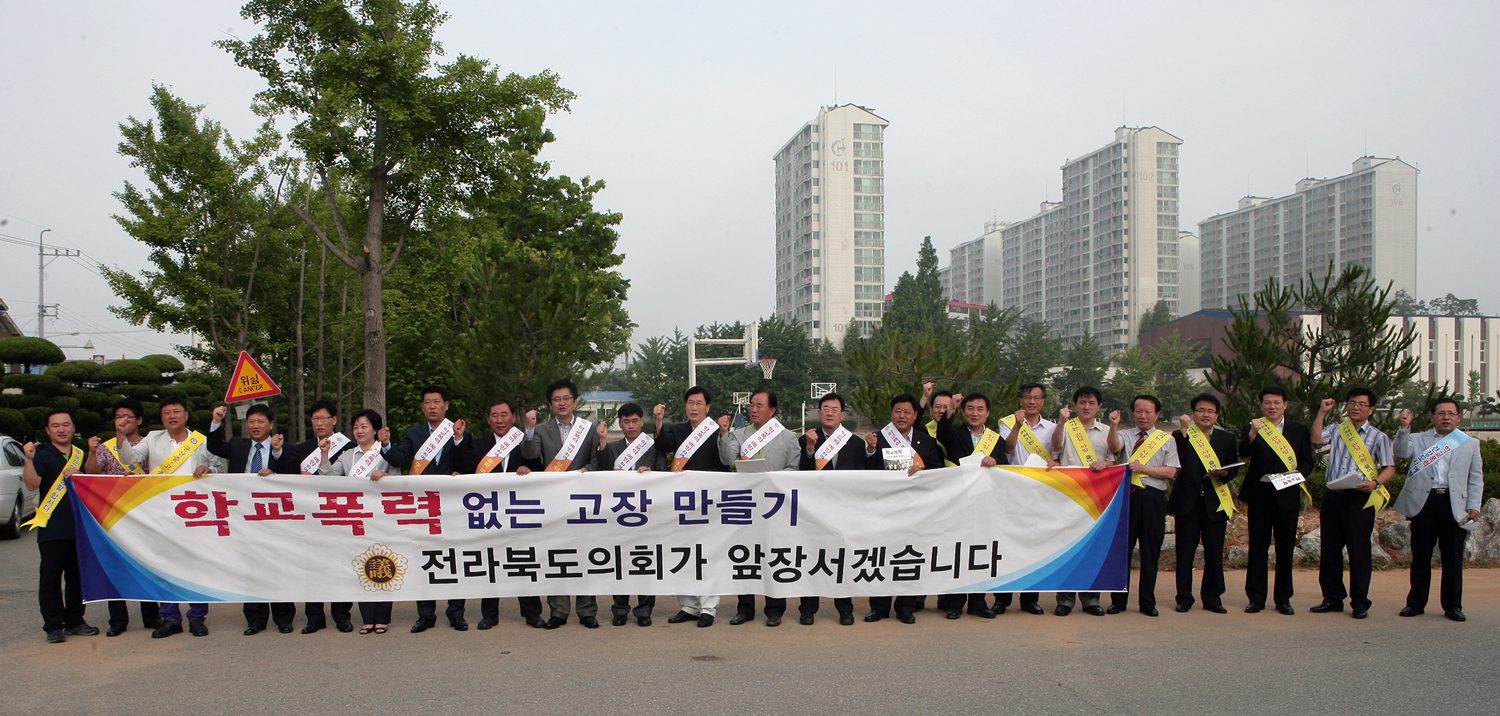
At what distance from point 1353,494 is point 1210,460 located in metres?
0.99

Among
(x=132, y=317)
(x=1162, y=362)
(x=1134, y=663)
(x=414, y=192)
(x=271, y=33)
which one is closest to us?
(x=1134, y=663)

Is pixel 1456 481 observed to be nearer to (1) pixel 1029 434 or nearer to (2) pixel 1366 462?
(2) pixel 1366 462

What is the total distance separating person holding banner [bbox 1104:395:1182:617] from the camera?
7.25 m

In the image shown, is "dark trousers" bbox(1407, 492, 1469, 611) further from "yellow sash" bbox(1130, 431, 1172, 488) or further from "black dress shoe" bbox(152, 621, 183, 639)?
"black dress shoe" bbox(152, 621, 183, 639)

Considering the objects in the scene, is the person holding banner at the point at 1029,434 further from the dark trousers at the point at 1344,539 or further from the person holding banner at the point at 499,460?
the person holding banner at the point at 499,460

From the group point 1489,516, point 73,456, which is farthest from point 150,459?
point 1489,516

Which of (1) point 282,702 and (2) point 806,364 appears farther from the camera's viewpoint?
(2) point 806,364

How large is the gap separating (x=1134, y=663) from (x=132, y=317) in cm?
2304

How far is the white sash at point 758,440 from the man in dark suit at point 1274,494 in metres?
3.36

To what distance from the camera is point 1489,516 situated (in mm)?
10023

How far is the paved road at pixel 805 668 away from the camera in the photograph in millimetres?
5211

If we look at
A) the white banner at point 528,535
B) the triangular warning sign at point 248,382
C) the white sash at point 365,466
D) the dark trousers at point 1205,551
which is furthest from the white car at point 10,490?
the dark trousers at point 1205,551

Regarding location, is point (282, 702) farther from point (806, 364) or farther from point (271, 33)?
point (806, 364)

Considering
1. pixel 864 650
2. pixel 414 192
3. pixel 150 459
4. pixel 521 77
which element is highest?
pixel 521 77
